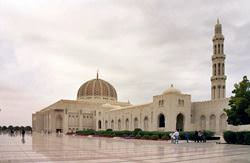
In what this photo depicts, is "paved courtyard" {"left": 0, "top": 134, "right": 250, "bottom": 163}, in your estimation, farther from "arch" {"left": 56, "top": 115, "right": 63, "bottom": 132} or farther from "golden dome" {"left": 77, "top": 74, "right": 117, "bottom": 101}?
"golden dome" {"left": 77, "top": 74, "right": 117, "bottom": 101}

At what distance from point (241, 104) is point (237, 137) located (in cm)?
341

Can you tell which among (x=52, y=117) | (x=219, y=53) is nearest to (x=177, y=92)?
(x=219, y=53)

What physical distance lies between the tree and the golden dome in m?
48.4

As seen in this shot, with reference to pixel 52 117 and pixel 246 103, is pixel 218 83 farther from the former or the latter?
pixel 52 117

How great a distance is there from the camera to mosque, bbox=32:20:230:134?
37444mm

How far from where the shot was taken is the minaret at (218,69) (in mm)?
38719

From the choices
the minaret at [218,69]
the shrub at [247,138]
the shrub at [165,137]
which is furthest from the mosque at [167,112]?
the shrub at [247,138]

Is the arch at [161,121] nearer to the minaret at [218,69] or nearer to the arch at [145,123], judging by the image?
the arch at [145,123]

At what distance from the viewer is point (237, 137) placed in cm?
2125

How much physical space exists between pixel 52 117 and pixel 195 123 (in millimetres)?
36299

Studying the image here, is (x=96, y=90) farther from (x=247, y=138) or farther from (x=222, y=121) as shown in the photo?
(x=247, y=138)

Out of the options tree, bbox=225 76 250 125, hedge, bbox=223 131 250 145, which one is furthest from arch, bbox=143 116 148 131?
hedge, bbox=223 131 250 145

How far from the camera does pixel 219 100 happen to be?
118ft

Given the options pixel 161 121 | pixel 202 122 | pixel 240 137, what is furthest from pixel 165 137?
pixel 161 121
